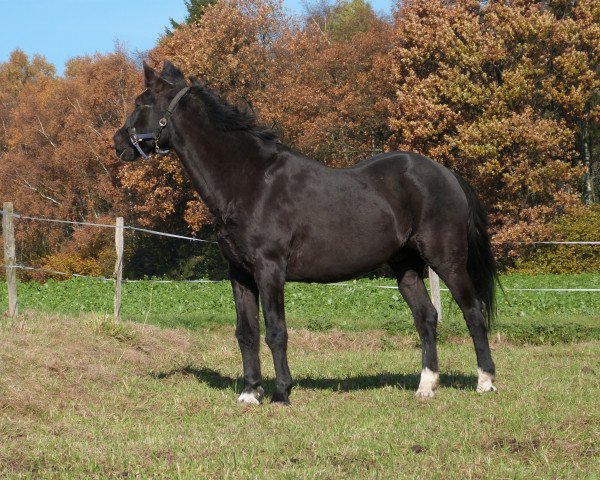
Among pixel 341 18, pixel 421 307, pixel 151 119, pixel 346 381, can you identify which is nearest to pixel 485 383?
pixel 421 307

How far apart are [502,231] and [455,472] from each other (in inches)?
1194

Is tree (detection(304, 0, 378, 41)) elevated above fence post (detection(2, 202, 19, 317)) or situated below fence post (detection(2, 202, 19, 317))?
above

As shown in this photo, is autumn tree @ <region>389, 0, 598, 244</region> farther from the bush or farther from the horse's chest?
the horse's chest

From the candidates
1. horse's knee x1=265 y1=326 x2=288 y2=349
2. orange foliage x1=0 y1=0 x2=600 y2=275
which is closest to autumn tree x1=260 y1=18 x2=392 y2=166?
orange foliage x1=0 y1=0 x2=600 y2=275

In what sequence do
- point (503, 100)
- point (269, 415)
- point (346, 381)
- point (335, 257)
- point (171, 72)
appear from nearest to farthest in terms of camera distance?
point (269, 415) → point (335, 257) → point (171, 72) → point (346, 381) → point (503, 100)

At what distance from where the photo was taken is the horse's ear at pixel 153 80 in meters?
8.50

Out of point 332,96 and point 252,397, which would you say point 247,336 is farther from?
point 332,96

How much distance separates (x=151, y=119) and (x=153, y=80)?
387 millimetres

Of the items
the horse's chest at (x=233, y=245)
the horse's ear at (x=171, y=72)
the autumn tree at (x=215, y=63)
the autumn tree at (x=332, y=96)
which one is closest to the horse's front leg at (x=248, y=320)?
the horse's chest at (x=233, y=245)

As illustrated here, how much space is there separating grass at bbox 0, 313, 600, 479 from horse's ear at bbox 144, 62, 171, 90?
9.74 ft

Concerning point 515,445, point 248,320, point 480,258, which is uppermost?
point 480,258

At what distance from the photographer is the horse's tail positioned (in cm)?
909

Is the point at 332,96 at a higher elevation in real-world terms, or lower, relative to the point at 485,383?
higher

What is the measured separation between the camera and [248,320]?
845 cm
